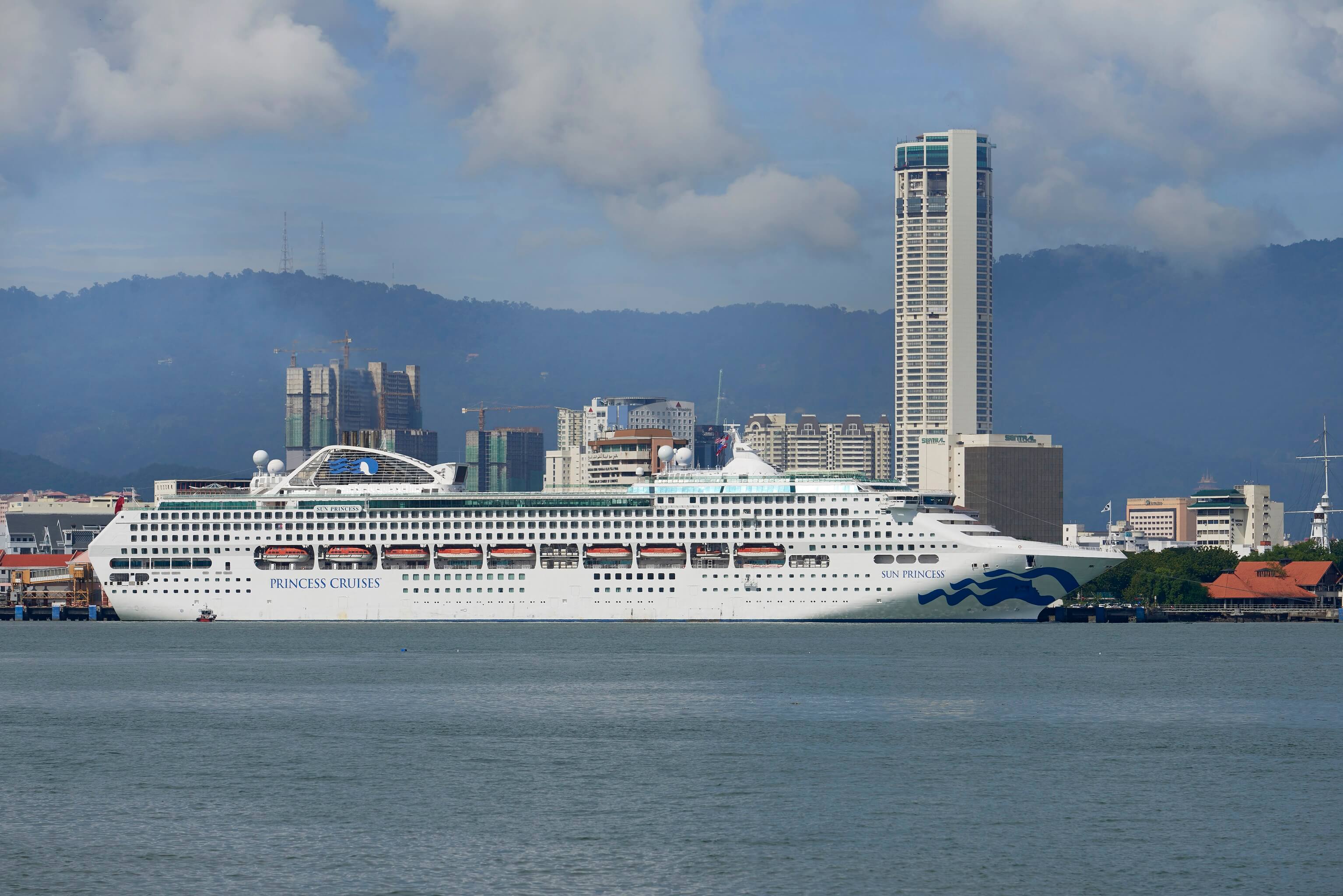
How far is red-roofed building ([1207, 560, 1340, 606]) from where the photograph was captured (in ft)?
436

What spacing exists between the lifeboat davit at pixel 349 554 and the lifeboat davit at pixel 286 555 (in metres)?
1.41

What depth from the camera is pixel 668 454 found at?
120m

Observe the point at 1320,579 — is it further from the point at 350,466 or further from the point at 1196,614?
the point at 350,466

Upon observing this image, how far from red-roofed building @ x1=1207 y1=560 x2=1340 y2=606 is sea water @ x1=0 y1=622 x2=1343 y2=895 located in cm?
6018

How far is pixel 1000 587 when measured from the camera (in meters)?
96.3

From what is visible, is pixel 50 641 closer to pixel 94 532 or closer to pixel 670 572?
pixel 670 572

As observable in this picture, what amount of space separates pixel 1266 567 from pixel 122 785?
374 feet

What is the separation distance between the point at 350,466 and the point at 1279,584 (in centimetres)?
6828

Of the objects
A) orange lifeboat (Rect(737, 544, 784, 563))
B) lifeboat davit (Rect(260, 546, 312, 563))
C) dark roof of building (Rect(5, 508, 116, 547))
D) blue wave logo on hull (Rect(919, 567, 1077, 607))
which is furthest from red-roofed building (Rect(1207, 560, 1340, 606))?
dark roof of building (Rect(5, 508, 116, 547))

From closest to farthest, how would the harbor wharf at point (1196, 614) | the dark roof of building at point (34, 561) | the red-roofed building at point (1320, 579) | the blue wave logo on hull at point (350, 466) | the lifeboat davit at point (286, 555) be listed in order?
the lifeboat davit at point (286, 555)
the blue wave logo on hull at point (350, 466)
the harbor wharf at point (1196, 614)
the red-roofed building at point (1320, 579)
the dark roof of building at point (34, 561)

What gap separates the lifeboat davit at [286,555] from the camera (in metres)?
105

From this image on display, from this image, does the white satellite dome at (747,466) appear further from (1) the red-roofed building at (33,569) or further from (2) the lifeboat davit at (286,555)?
(1) the red-roofed building at (33,569)

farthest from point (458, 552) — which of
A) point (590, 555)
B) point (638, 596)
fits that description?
point (638, 596)

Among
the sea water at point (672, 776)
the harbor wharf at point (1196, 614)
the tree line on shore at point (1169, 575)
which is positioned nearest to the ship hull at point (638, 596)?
the harbor wharf at point (1196, 614)
